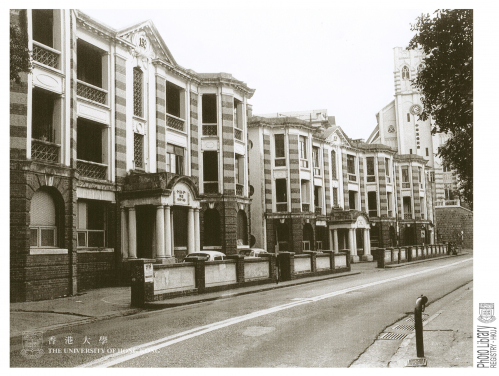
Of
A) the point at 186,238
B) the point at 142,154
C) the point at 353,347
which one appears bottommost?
the point at 353,347

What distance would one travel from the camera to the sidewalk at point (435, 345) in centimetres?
998

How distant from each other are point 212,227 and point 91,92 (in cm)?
1191

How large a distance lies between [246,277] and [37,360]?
1511 centimetres

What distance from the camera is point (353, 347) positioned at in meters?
11.3

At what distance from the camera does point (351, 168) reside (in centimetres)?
5222

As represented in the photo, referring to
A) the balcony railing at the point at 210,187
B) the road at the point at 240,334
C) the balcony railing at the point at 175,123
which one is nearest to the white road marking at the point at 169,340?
the road at the point at 240,334

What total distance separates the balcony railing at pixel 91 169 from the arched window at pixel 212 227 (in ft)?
30.1

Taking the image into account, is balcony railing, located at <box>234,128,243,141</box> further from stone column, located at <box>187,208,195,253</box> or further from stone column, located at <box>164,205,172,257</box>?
stone column, located at <box>164,205,172,257</box>

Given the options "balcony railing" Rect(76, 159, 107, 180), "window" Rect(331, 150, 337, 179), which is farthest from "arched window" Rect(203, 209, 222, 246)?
"window" Rect(331, 150, 337, 179)

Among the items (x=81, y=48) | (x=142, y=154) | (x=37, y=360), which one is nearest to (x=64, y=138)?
(x=81, y=48)

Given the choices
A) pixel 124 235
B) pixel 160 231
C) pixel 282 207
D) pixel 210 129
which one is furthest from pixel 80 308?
pixel 282 207

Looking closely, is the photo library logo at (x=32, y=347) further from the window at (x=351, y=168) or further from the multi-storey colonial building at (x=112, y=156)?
the window at (x=351, y=168)

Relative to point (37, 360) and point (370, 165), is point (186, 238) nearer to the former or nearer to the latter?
point (37, 360)

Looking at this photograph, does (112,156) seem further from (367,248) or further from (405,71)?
(367,248)
